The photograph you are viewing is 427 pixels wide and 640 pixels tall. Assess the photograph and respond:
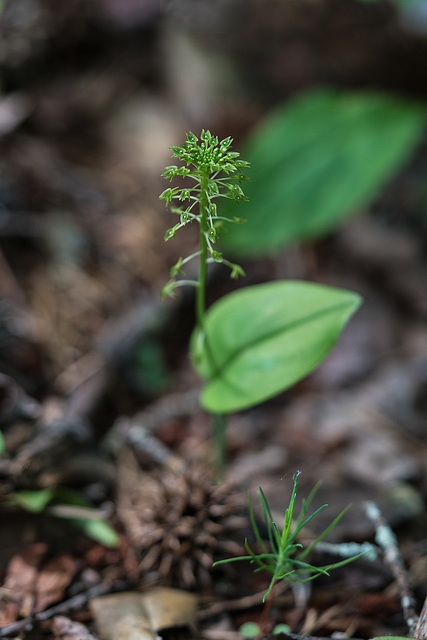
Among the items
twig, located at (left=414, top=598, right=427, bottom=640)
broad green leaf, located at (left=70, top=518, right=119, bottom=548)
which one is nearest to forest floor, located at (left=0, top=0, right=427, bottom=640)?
broad green leaf, located at (left=70, top=518, right=119, bottom=548)

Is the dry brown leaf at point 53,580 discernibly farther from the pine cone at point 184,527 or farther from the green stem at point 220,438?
the green stem at point 220,438

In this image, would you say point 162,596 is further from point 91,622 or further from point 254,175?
point 254,175

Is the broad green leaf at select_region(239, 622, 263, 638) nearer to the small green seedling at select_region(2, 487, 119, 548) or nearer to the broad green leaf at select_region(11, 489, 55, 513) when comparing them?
the small green seedling at select_region(2, 487, 119, 548)

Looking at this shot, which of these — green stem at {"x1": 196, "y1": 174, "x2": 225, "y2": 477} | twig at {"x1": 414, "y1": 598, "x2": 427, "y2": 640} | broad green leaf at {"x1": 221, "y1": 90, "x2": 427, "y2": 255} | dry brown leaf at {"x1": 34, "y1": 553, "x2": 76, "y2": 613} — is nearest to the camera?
twig at {"x1": 414, "y1": 598, "x2": 427, "y2": 640}

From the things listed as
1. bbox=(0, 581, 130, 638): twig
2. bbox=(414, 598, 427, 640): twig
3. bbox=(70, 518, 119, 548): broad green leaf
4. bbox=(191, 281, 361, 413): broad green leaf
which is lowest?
bbox=(414, 598, 427, 640): twig

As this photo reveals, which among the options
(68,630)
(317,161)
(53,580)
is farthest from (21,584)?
(317,161)
